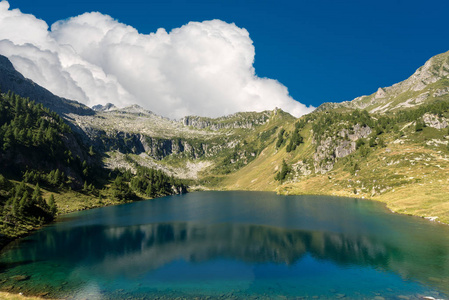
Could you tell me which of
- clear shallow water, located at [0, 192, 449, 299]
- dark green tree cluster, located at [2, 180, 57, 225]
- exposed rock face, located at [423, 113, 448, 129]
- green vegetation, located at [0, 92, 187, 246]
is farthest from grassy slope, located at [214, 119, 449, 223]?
green vegetation, located at [0, 92, 187, 246]

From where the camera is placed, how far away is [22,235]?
77.2 meters

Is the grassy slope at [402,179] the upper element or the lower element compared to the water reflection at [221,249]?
upper

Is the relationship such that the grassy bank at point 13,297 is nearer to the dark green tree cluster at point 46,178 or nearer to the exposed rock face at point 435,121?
the dark green tree cluster at point 46,178

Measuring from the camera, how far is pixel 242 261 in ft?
171

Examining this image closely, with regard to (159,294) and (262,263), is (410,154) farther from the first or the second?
(159,294)

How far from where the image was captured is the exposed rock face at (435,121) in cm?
18038

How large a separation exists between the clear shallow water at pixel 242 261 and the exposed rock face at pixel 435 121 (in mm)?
139997

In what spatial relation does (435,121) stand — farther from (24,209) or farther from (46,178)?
(46,178)

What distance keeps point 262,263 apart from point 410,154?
14330cm

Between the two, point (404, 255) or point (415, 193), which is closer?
point (404, 255)

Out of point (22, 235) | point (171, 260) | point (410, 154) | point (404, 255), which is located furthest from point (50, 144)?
point (410, 154)

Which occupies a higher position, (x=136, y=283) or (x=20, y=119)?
(x=20, y=119)

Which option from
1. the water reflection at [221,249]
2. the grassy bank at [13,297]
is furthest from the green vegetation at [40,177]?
the grassy bank at [13,297]

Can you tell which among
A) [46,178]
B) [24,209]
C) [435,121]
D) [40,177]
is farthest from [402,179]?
[40,177]
